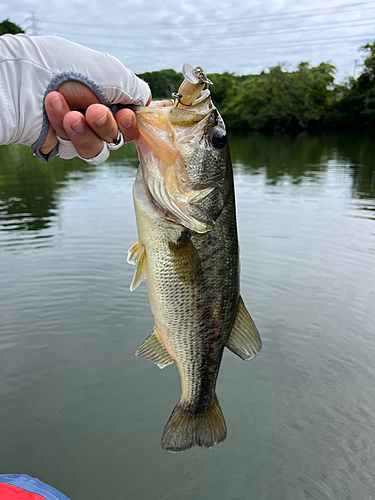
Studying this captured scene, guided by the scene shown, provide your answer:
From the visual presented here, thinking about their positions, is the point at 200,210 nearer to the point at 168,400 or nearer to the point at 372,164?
the point at 168,400

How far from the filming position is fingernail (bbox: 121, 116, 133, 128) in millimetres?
1975

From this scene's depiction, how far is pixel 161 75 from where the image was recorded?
2514 millimetres

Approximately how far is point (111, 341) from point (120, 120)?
391 cm

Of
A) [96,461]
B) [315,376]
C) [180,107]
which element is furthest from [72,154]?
[315,376]

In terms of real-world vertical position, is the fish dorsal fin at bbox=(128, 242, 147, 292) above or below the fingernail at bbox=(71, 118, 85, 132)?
below

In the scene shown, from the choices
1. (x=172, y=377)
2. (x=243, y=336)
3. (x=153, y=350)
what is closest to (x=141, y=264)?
(x=153, y=350)

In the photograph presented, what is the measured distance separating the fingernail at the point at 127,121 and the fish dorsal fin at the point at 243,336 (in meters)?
1.08

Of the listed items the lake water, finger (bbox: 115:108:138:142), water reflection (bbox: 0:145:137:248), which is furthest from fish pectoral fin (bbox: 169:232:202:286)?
water reflection (bbox: 0:145:137:248)

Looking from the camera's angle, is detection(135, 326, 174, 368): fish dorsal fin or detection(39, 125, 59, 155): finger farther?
detection(135, 326, 174, 368): fish dorsal fin

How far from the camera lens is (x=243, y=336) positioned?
227cm

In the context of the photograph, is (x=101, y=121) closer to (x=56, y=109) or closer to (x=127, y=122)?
(x=127, y=122)

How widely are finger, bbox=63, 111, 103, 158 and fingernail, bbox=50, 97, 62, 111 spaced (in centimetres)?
7

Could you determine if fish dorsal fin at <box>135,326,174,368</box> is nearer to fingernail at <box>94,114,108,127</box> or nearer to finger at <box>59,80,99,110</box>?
fingernail at <box>94,114,108,127</box>

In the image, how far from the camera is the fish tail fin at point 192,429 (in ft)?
7.38
